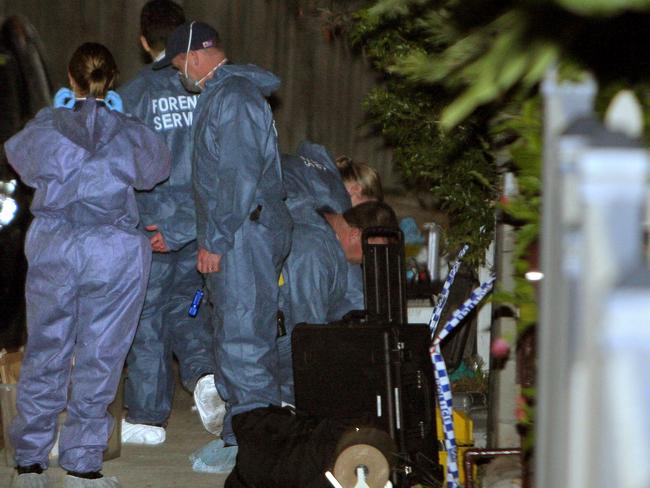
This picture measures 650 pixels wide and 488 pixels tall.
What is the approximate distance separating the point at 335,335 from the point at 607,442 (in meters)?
3.95

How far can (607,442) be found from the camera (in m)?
1.36

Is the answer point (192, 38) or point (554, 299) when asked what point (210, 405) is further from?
point (554, 299)

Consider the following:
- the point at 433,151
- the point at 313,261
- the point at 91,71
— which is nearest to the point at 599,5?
the point at 91,71

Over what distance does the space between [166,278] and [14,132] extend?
61.0 inches

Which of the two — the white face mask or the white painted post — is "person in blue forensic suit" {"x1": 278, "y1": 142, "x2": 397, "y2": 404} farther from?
the white painted post

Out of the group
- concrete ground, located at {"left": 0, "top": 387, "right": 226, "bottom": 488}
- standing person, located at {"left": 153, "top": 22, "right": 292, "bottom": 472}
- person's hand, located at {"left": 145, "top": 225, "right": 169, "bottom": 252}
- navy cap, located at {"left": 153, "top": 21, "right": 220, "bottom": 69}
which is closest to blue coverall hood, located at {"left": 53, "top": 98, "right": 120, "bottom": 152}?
standing person, located at {"left": 153, "top": 22, "right": 292, "bottom": 472}

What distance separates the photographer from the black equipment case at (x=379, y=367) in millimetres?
5191

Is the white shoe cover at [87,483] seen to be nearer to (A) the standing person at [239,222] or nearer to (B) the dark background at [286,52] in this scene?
(A) the standing person at [239,222]

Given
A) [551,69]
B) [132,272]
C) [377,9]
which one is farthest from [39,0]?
[551,69]

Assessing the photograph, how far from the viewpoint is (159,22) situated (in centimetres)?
660

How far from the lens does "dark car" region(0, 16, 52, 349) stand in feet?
22.8

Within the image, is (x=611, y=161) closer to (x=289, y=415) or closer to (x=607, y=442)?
(x=607, y=442)

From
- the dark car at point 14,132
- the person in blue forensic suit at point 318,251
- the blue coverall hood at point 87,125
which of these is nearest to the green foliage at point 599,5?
the blue coverall hood at point 87,125

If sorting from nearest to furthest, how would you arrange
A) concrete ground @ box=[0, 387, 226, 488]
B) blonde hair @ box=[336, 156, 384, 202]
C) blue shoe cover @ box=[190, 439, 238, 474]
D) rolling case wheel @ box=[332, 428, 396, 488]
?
rolling case wheel @ box=[332, 428, 396, 488] < concrete ground @ box=[0, 387, 226, 488] < blue shoe cover @ box=[190, 439, 238, 474] < blonde hair @ box=[336, 156, 384, 202]
